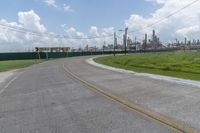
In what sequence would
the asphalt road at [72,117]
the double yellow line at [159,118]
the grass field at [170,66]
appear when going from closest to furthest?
the double yellow line at [159,118], the asphalt road at [72,117], the grass field at [170,66]

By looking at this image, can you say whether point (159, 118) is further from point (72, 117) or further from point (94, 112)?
point (72, 117)

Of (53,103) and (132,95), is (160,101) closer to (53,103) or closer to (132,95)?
(132,95)

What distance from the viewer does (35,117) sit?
28.9ft

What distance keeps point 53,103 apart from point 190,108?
4484mm

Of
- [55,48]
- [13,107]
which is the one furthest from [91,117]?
[55,48]

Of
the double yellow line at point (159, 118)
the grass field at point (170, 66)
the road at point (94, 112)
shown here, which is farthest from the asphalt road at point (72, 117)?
the grass field at point (170, 66)

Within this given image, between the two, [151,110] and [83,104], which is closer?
[151,110]

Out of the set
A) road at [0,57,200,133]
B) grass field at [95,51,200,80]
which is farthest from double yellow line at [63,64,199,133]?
grass field at [95,51,200,80]

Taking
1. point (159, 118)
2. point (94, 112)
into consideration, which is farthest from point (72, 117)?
point (159, 118)

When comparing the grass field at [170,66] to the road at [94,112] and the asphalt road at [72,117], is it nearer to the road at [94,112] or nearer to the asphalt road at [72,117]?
the road at [94,112]

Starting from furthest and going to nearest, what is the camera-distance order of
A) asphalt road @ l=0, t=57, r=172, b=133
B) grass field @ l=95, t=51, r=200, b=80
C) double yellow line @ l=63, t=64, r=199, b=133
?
grass field @ l=95, t=51, r=200, b=80 < asphalt road @ l=0, t=57, r=172, b=133 < double yellow line @ l=63, t=64, r=199, b=133

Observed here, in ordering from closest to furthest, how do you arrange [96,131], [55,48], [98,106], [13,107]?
[96,131] < [98,106] < [13,107] < [55,48]

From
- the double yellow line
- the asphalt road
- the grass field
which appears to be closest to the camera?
the double yellow line

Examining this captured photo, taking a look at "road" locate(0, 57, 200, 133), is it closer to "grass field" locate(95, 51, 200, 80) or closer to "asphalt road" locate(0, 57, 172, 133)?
"asphalt road" locate(0, 57, 172, 133)
